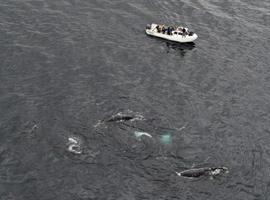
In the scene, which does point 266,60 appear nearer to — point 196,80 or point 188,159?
point 196,80

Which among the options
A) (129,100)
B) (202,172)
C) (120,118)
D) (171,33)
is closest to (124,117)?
(120,118)

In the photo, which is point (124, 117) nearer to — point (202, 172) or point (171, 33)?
point (202, 172)

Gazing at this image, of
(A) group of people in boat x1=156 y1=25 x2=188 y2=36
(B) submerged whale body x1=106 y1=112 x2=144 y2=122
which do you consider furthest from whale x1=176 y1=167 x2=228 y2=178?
(A) group of people in boat x1=156 y1=25 x2=188 y2=36

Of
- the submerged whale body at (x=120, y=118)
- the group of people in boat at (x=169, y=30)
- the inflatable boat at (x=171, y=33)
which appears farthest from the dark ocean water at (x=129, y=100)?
the group of people in boat at (x=169, y=30)

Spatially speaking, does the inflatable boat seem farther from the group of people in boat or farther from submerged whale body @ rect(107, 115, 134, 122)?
submerged whale body @ rect(107, 115, 134, 122)

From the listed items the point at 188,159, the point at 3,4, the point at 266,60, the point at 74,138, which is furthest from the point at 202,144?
the point at 3,4

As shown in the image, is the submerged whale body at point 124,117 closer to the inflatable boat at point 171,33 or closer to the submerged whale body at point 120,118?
the submerged whale body at point 120,118
